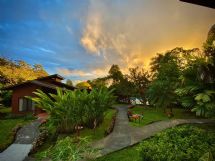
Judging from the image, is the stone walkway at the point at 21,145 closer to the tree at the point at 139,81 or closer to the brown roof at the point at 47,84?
the brown roof at the point at 47,84

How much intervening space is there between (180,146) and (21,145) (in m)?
10.1

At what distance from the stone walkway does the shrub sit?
7.07 metres

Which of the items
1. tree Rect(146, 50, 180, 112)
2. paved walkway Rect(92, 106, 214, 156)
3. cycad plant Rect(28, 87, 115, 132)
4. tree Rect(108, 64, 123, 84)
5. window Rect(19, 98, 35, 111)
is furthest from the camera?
tree Rect(108, 64, 123, 84)

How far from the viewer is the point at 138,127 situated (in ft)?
54.5

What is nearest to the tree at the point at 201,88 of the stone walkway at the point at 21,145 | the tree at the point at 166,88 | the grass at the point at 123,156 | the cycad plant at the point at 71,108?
the grass at the point at 123,156

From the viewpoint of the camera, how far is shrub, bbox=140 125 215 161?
213 inches

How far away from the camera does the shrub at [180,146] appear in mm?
5402

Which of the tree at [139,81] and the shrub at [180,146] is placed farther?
the tree at [139,81]

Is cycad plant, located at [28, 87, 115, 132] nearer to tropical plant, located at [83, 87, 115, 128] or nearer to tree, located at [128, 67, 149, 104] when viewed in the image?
tropical plant, located at [83, 87, 115, 128]

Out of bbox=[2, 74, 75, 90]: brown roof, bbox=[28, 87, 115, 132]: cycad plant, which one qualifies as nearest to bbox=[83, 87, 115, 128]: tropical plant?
bbox=[28, 87, 115, 132]: cycad plant

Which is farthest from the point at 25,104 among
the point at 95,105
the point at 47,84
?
the point at 95,105

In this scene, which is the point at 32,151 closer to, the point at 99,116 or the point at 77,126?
the point at 77,126

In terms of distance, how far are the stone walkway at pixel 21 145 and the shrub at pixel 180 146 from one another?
707 centimetres

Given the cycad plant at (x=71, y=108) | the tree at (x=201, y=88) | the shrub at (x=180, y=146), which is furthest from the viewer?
the cycad plant at (x=71, y=108)
